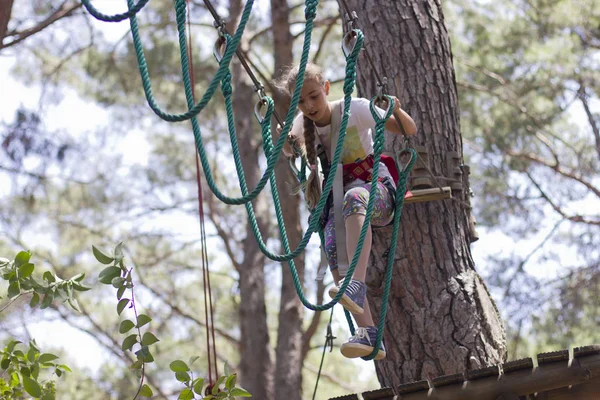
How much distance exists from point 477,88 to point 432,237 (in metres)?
5.90

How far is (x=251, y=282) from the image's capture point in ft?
28.6

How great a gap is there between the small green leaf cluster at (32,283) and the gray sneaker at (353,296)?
2.63ft

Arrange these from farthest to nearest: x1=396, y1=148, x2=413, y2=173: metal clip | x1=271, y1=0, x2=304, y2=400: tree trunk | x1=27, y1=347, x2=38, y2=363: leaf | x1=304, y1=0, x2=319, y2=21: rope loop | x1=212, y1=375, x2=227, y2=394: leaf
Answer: x1=271, y1=0, x2=304, y2=400: tree trunk → x1=396, y1=148, x2=413, y2=173: metal clip → x1=27, y1=347, x2=38, y2=363: leaf → x1=212, y1=375, x2=227, y2=394: leaf → x1=304, y1=0, x2=319, y2=21: rope loop

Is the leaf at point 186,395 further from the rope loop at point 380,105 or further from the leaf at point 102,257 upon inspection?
the rope loop at point 380,105

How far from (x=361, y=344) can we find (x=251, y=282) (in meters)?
5.93

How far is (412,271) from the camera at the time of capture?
3.57 meters

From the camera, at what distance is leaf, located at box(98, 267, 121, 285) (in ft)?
8.82

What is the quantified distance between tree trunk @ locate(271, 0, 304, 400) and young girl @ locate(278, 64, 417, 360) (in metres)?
4.50

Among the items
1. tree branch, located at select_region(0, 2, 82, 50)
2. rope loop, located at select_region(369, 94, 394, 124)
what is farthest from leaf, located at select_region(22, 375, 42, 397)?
tree branch, located at select_region(0, 2, 82, 50)

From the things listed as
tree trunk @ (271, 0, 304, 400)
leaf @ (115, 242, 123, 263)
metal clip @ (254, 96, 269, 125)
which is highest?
tree trunk @ (271, 0, 304, 400)

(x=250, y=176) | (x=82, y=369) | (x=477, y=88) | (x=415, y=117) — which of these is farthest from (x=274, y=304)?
(x=415, y=117)

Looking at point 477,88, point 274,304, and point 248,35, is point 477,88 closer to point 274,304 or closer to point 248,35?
point 248,35

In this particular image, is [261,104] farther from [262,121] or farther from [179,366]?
[179,366]

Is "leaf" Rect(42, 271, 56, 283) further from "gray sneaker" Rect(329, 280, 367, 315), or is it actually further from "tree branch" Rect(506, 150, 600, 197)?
"tree branch" Rect(506, 150, 600, 197)
